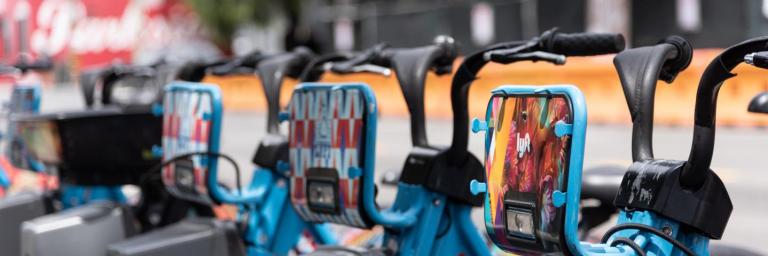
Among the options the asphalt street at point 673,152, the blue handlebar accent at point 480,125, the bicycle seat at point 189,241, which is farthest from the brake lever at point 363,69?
the asphalt street at point 673,152

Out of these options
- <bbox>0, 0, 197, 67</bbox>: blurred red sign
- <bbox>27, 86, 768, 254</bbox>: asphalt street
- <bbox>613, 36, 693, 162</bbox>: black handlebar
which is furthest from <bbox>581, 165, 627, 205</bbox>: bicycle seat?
<bbox>0, 0, 197, 67</bbox>: blurred red sign

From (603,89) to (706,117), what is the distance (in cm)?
1292

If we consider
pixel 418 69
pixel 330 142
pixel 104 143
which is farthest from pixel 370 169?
pixel 104 143

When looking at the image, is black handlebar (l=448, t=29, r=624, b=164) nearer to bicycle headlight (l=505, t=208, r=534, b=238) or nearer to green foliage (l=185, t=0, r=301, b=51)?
bicycle headlight (l=505, t=208, r=534, b=238)

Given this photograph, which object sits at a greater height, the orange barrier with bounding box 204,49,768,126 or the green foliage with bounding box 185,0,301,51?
the green foliage with bounding box 185,0,301,51

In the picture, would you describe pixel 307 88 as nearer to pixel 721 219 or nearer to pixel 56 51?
pixel 721 219

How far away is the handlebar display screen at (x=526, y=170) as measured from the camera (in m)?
3.07

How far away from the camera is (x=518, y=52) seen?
12.5 ft

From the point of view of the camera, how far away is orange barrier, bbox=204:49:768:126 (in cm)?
1411

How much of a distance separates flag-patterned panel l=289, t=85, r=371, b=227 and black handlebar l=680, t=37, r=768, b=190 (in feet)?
4.13

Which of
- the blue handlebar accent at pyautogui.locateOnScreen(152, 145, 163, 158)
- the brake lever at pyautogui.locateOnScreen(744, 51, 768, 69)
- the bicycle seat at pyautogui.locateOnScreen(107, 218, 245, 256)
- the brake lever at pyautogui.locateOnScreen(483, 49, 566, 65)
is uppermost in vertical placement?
the brake lever at pyautogui.locateOnScreen(744, 51, 768, 69)

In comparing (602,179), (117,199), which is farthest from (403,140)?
(602,179)

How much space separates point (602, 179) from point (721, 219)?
52.1 inches

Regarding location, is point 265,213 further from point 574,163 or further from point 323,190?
point 574,163
